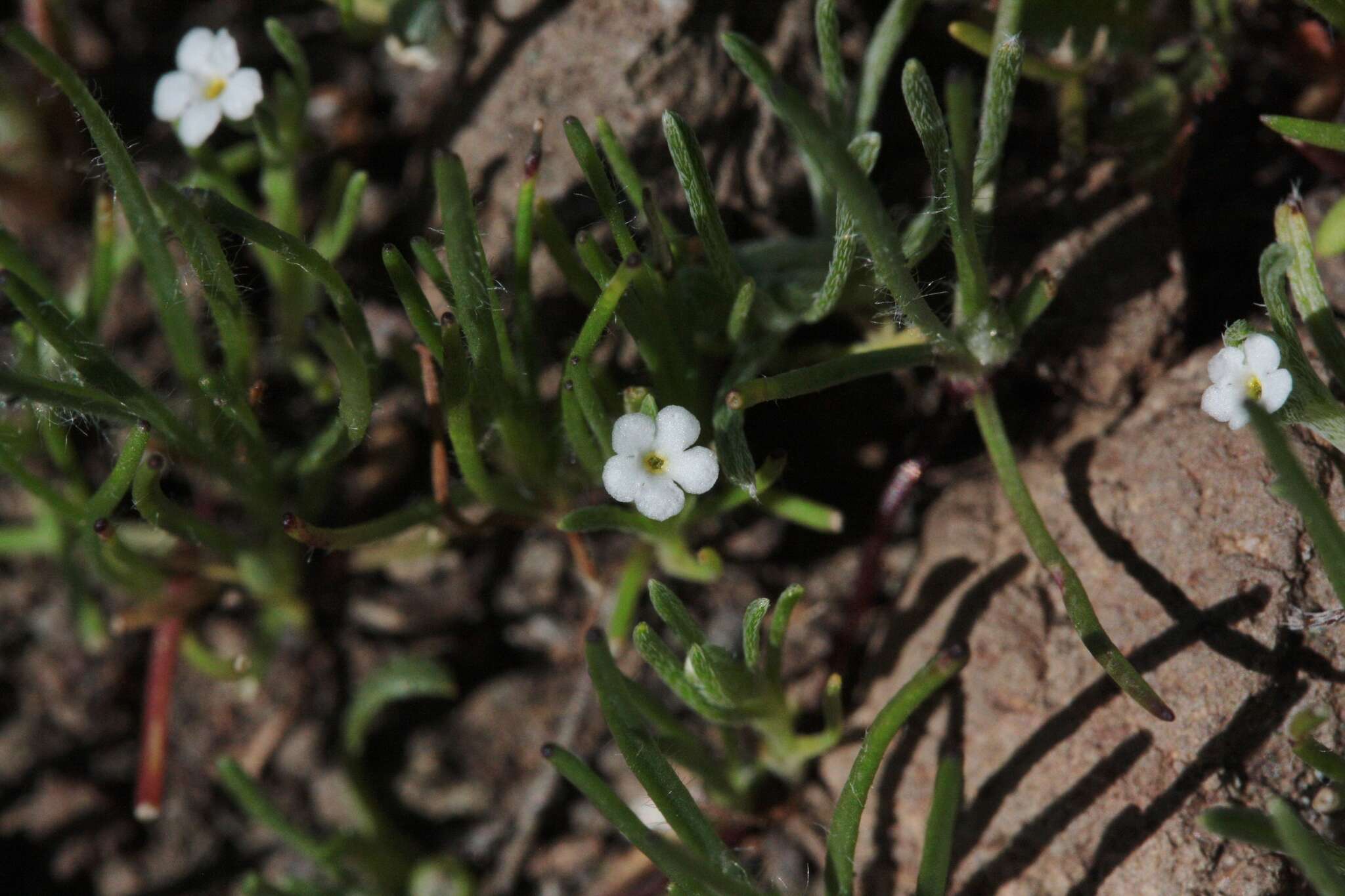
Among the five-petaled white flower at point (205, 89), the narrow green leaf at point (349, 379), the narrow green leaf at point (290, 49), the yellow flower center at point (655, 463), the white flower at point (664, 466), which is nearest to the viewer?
the white flower at point (664, 466)

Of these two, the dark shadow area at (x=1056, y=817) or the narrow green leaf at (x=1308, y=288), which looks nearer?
the narrow green leaf at (x=1308, y=288)

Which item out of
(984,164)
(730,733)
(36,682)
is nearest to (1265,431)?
(984,164)

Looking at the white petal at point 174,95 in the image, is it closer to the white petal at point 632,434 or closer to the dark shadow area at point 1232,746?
the white petal at point 632,434

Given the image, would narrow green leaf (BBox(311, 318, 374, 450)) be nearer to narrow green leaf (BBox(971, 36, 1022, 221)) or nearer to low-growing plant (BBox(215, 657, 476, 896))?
A: low-growing plant (BBox(215, 657, 476, 896))

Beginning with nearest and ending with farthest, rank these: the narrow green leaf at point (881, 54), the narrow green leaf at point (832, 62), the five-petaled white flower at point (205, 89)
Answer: the narrow green leaf at point (832, 62)
the narrow green leaf at point (881, 54)
the five-petaled white flower at point (205, 89)

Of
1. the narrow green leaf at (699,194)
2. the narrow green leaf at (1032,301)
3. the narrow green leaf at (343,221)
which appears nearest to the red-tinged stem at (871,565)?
the narrow green leaf at (1032,301)

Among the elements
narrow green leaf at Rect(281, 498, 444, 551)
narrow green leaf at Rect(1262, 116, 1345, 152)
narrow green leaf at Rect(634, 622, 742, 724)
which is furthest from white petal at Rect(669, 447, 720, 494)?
narrow green leaf at Rect(1262, 116, 1345, 152)

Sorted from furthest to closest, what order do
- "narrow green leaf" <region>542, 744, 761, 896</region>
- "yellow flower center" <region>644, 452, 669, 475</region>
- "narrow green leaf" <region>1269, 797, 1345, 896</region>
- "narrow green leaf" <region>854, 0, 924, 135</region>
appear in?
"narrow green leaf" <region>854, 0, 924, 135</region> < "yellow flower center" <region>644, 452, 669, 475</region> < "narrow green leaf" <region>542, 744, 761, 896</region> < "narrow green leaf" <region>1269, 797, 1345, 896</region>
